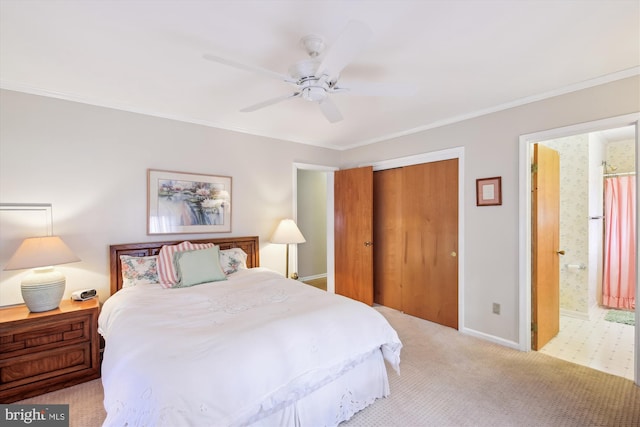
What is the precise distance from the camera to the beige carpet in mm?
1915

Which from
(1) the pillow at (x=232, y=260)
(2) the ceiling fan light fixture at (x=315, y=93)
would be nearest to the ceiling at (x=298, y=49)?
(2) the ceiling fan light fixture at (x=315, y=93)

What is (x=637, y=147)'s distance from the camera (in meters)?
2.26

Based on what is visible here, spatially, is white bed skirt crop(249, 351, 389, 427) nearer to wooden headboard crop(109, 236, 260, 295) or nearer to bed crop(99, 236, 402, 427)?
bed crop(99, 236, 402, 427)

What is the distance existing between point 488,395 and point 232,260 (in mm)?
2667

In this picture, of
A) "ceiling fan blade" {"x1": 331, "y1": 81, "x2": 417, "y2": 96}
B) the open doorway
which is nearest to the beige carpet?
the open doorway

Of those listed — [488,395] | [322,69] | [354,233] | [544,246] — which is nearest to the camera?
[322,69]

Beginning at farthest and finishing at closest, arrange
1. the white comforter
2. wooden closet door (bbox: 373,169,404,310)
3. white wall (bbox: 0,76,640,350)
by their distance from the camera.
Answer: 1. wooden closet door (bbox: 373,169,404,310)
2. white wall (bbox: 0,76,640,350)
3. the white comforter

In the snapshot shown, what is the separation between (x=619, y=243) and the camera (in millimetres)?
3945

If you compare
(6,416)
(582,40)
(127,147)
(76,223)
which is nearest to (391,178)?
(582,40)

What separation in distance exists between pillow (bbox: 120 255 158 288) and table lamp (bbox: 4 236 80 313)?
0.43 meters

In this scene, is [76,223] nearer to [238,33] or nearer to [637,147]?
[238,33]

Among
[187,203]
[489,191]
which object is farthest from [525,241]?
[187,203]

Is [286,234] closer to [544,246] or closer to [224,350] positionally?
[224,350]

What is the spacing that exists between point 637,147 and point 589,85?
63 cm
